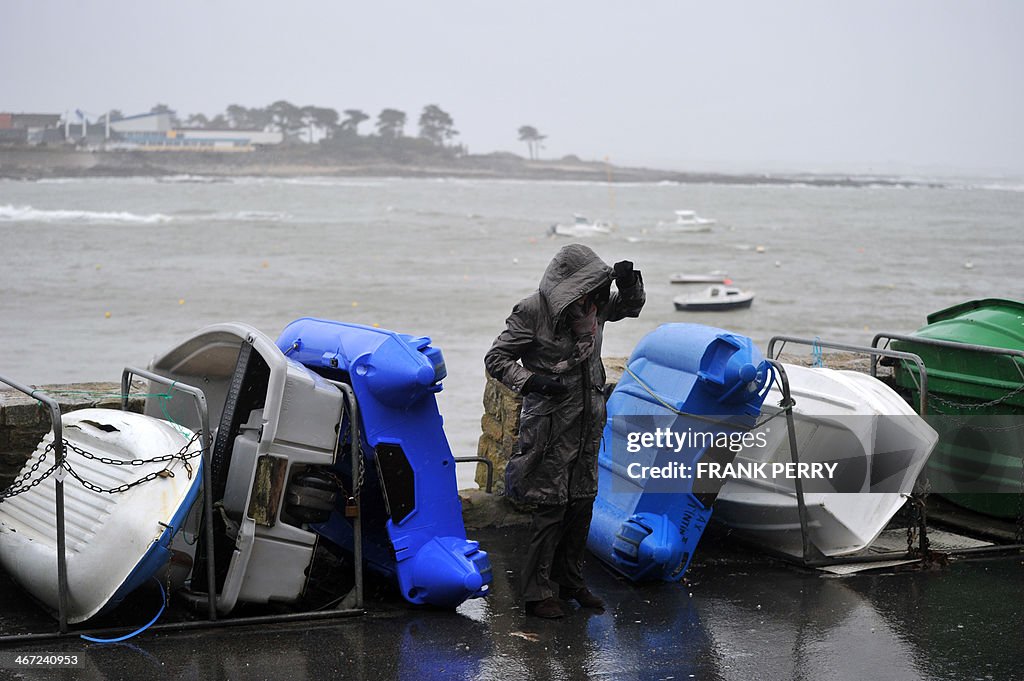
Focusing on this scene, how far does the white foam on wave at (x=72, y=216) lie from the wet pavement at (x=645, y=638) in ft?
341

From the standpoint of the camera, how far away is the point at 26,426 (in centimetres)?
617

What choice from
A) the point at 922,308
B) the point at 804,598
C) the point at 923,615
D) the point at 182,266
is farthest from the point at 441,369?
the point at 182,266

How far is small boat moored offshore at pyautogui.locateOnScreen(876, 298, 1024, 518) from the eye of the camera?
6902mm

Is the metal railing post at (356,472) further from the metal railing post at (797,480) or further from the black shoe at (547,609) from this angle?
the metal railing post at (797,480)

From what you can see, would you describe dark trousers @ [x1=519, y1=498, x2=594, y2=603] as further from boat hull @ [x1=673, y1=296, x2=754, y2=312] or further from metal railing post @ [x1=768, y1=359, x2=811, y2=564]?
boat hull @ [x1=673, y1=296, x2=754, y2=312]

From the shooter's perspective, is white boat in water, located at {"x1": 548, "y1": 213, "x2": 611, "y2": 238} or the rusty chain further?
white boat in water, located at {"x1": 548, "y1": 213, "x2": 611, "y2": 238}

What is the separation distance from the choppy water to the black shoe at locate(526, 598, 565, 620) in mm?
6837

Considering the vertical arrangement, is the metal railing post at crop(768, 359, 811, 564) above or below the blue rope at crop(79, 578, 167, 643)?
above

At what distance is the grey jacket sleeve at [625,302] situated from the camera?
574 centimetres

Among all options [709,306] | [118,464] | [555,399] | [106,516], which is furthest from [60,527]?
[709,306]

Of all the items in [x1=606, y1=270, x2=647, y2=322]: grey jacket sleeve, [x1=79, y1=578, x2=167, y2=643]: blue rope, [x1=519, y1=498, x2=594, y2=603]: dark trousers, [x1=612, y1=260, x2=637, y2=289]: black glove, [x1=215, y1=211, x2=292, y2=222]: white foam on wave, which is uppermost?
[x1=612, y1=260, x2=637, y2=289]: black glove

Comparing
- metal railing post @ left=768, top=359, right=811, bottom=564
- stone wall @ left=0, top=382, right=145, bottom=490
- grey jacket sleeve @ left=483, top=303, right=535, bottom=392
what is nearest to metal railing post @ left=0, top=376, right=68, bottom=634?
stone wall @ left=0, top=382, right=145, bottom=490

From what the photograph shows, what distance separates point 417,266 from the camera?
6894cm

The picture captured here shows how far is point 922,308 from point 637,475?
50.4 meters
